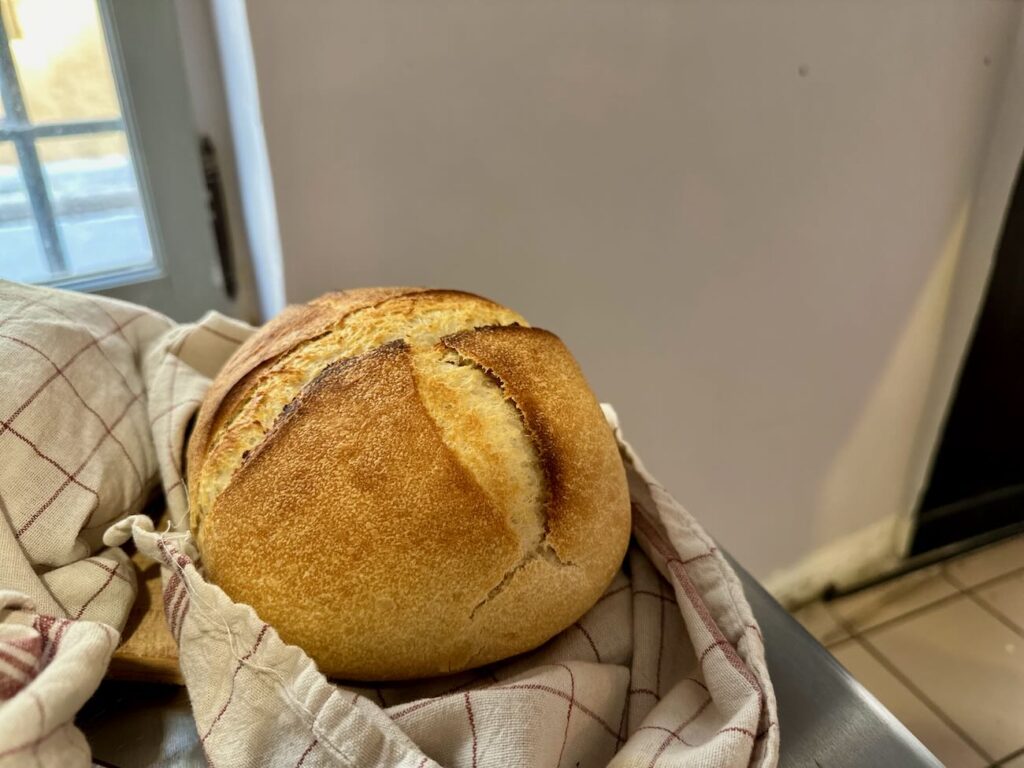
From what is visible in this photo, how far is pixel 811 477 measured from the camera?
4.41 feet

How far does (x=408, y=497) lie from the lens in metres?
0.44

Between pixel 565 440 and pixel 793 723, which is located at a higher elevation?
pixel 565 440

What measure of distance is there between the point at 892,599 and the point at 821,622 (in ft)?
0.57

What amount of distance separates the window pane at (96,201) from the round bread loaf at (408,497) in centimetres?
40

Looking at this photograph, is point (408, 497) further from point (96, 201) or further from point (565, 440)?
point (96, 201)

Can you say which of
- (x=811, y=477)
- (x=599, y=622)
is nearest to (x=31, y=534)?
(x=599, y=622)

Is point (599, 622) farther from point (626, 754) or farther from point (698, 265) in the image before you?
point (698, 265)

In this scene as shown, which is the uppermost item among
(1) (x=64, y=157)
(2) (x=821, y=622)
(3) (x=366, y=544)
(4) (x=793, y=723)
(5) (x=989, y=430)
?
(1) (x=64, y=157)

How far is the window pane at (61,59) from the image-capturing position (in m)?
0.71

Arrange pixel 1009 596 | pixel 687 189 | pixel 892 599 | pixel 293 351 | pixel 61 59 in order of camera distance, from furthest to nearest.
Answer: pixel 892 599
pixel 1009 596
pixel 687 189
pixel 61 59
pixel 293 351

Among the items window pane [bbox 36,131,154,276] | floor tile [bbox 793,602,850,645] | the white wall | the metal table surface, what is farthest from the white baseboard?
window pane [bbox 36,131,154,276]

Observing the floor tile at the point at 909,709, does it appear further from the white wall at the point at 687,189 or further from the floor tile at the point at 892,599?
the white wall at the point at 687,189

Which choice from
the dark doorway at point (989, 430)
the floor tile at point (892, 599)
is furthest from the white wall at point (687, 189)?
the floor tile at point (892, 599)

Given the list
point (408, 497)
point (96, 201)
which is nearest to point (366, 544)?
point (408, 497)
